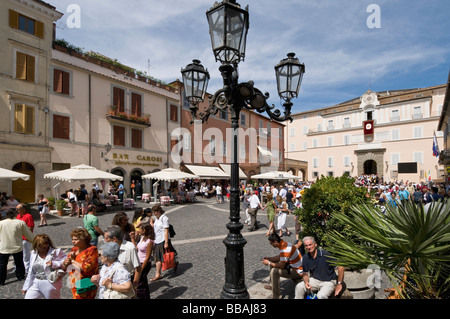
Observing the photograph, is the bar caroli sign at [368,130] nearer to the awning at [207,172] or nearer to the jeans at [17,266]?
the awning at [207,172]

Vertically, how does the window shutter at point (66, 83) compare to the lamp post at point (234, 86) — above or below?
above

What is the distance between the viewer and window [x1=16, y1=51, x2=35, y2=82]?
48.6 ft

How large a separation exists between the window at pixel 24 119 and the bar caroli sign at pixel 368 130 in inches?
1700

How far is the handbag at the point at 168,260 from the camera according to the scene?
5.18 m

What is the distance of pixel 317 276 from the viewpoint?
3660mm

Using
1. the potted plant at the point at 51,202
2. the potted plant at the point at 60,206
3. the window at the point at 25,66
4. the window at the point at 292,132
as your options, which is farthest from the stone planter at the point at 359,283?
the window at the point at 292,132

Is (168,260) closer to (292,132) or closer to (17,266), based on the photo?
(17,266)

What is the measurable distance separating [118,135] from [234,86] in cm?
1764

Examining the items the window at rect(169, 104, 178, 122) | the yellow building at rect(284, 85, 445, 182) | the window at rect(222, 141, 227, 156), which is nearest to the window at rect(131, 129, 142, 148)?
the window at rect(169, 104, 178, 122)

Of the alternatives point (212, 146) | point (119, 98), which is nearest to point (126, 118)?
point (119, 98)

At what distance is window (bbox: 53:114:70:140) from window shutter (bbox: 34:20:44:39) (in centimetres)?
483

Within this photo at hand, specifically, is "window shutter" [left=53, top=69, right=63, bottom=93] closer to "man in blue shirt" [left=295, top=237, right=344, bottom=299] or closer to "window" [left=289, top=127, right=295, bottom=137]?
"man in blue shirt" [left=295, top=237, right=344, bottom=299]
